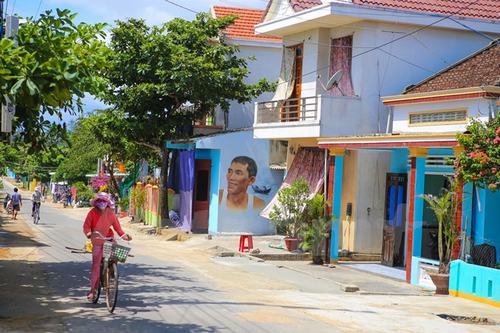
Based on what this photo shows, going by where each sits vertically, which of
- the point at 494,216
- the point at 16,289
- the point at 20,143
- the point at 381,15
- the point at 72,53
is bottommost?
the point at 16,289

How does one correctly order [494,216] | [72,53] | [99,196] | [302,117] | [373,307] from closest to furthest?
[72,53], [99,196], [373,307], [494,216], [302,117]

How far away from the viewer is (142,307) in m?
11.9

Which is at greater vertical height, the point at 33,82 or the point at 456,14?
the point at 456,14

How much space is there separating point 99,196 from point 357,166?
1166cm

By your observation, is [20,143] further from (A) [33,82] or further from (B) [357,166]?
(B) [357,166]

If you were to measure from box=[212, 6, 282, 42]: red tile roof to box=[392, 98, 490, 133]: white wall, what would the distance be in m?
→ 12.5

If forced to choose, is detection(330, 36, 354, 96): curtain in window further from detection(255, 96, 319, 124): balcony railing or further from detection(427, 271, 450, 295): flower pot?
detection(427, 271, 450, 295): flower pot

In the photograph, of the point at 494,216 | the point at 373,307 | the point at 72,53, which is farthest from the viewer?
the point at 494,216

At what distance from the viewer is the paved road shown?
10.4 meters

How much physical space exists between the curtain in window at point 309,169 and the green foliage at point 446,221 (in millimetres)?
7106

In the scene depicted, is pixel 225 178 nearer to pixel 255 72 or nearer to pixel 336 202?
pixel 255 72

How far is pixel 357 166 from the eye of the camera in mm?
22250

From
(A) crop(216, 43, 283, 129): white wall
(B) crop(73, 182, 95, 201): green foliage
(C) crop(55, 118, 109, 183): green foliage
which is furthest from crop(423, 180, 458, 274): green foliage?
(C) crop(55, 118, 109, 183): green foliage

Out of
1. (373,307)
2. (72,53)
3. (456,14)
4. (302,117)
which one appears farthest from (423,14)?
(72,53)
